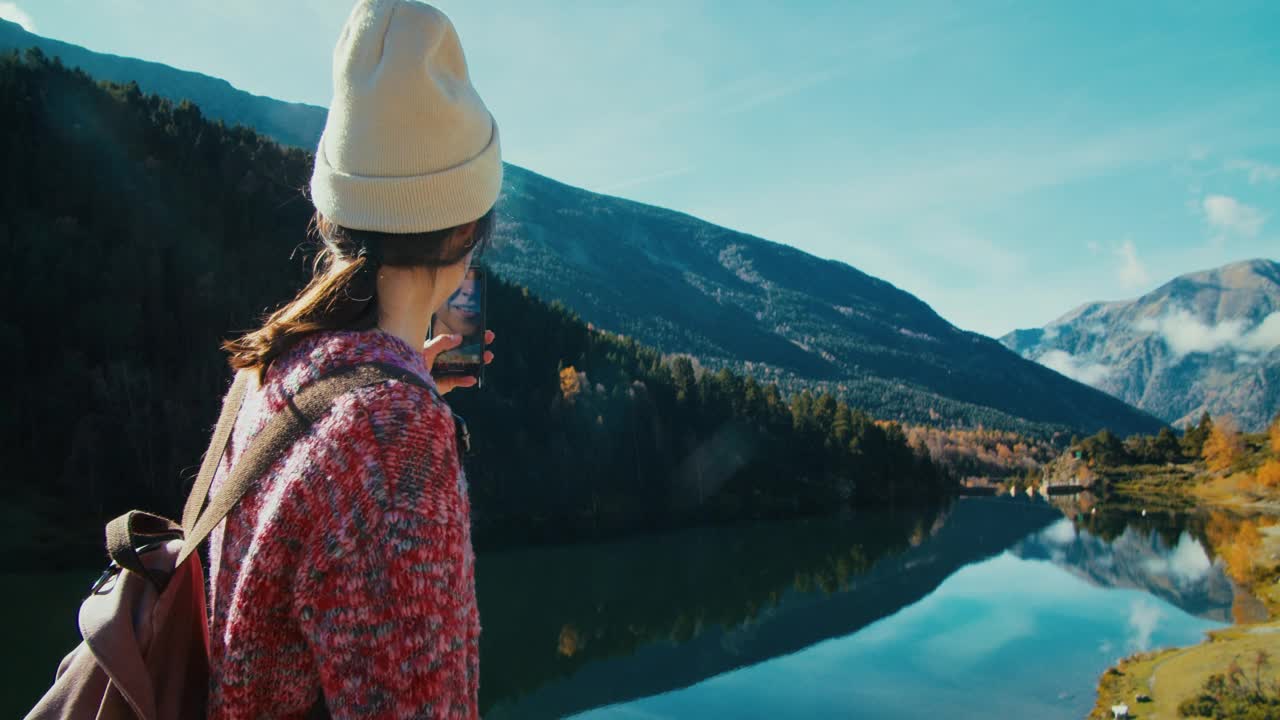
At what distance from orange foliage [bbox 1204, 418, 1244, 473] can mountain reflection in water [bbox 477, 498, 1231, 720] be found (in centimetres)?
4414

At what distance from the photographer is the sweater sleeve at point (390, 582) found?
1024 mm

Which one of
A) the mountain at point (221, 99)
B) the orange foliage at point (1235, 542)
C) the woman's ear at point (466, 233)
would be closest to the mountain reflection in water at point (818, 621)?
the orange foliage at point (1235, 542)

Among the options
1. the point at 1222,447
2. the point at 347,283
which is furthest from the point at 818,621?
the point at 1222,447

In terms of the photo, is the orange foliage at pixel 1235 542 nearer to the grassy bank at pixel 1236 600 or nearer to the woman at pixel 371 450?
the grassy bank at pixel 1236 600

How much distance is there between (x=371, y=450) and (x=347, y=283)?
0.33m

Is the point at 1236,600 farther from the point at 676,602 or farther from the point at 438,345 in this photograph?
Result: the point at 438,345

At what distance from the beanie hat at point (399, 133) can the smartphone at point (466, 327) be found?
3.25 ft

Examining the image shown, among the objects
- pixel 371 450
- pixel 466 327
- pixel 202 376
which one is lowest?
pixel 371 450

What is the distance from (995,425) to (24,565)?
17678 cm

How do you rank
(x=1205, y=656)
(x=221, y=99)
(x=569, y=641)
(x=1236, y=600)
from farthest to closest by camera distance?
(x=221, y=99), (x=1236, y=600), (x=569, y=641), (x=1205, y=656)

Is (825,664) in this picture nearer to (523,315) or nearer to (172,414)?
(172,414)

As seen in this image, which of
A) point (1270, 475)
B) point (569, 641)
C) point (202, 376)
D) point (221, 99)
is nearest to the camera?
point (569, 641)

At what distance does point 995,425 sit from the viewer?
181 meters

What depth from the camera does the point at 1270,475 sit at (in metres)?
71.7
